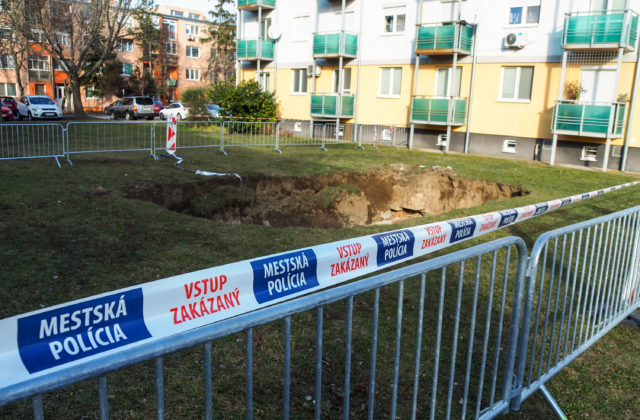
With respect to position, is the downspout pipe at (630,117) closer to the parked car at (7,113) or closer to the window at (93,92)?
the parked car at (7,113)

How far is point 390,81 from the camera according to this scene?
92.1 feet

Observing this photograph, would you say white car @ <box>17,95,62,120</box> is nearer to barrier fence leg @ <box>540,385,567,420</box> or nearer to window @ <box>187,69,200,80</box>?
window @ <box>187,69,200,80</box>

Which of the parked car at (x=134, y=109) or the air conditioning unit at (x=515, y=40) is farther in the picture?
the parked car at (x=134, y=109)

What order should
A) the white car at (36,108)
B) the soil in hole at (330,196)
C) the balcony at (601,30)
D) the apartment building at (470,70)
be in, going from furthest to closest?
1. the white car at (36,108)
2. the apartment building at (470,70)
3. the balcony at (601,30)
4. the soil in hole at (330,196)

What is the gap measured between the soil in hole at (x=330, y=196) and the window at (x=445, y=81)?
9.56m

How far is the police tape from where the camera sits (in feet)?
6.63

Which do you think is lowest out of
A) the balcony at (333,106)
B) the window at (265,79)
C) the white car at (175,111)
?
the white car at (175,111)

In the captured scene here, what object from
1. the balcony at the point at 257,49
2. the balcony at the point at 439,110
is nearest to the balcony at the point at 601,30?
the balcony at the point at 439,110

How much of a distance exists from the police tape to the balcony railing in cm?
6156

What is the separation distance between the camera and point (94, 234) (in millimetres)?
7859

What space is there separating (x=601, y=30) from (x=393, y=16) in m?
11.1

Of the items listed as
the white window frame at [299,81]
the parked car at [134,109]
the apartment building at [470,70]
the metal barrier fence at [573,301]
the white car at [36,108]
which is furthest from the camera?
the parked car at [134,109]

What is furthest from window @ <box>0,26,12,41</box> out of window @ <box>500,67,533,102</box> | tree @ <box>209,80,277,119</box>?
window @ <box>500,67,533,102</box>

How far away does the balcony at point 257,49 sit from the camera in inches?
1303
